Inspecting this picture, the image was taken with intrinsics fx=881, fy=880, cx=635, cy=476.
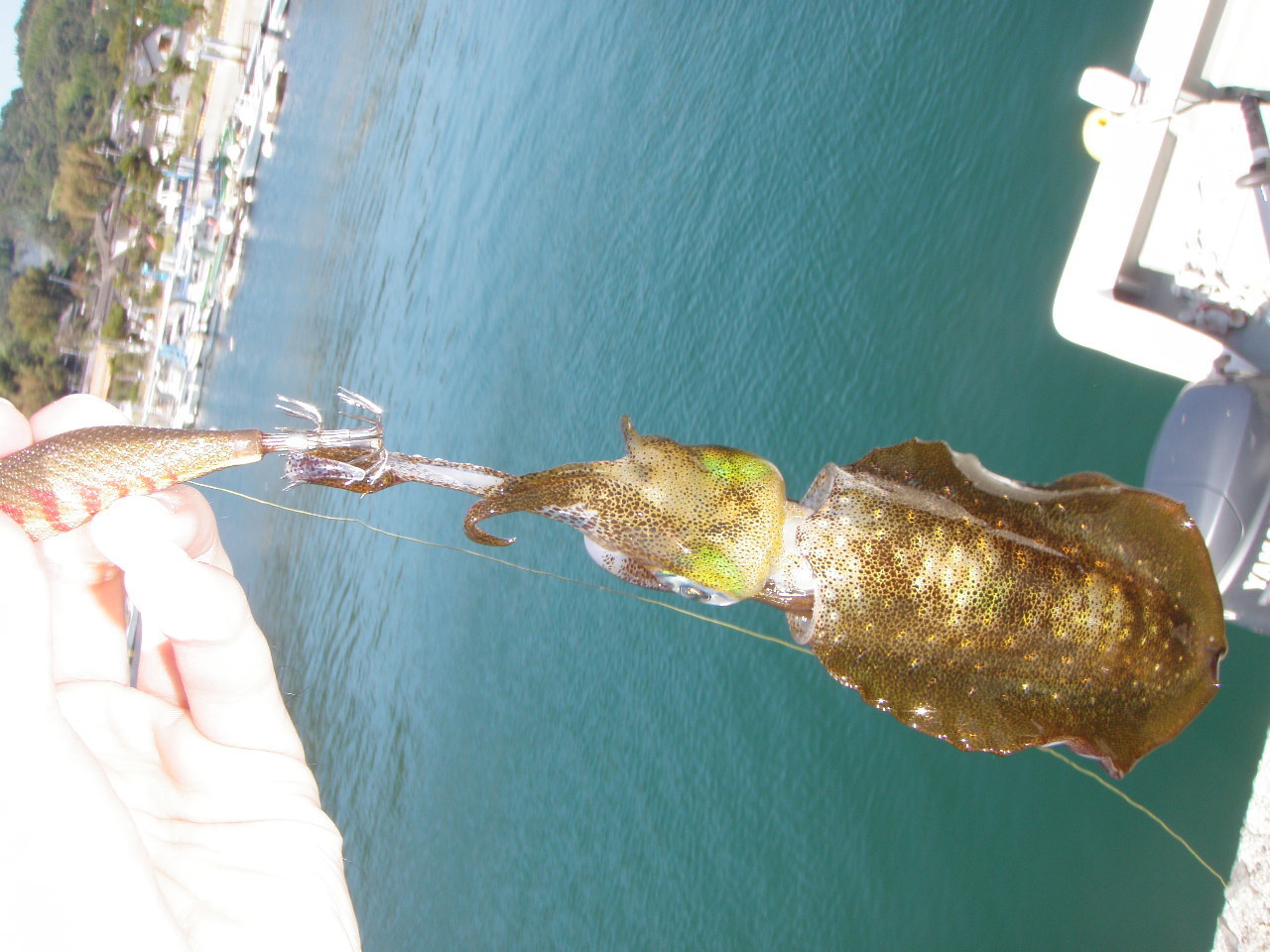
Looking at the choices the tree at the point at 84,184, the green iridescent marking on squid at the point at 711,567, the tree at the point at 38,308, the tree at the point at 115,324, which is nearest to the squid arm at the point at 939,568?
the green iridescent marking on squid at the point at 711,567

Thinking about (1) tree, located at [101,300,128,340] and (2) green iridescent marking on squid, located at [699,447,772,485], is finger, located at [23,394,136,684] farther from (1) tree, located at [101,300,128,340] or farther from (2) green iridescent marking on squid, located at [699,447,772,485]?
(1) tree, located at [101,300,128,340]

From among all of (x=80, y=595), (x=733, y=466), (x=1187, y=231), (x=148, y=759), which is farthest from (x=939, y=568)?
(x=1187, y=231)

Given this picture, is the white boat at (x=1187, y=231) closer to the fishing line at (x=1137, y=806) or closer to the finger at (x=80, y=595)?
the fishing line at (x=1137, y=806)

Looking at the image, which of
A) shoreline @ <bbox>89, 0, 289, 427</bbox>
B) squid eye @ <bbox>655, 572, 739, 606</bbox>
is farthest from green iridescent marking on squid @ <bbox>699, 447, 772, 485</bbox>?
shoreline @ <bbox>89, 0, 289, 427</bbox>

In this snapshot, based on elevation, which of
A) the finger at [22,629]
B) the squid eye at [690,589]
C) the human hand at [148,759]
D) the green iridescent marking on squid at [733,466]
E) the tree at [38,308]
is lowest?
the tree at [38,308]

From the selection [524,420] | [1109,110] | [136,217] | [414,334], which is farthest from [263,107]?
[1109,110]

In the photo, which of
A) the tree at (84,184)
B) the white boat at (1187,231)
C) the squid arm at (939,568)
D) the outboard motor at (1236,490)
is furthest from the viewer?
the tree at (84,184)
